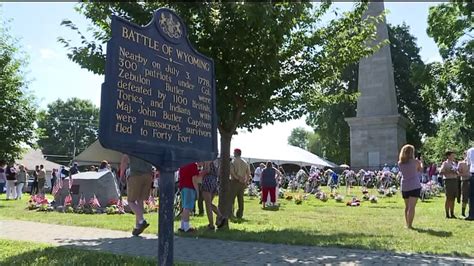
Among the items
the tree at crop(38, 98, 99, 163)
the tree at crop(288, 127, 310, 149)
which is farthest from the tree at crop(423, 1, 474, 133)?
the tree at crop(288, 127, 310, 149)

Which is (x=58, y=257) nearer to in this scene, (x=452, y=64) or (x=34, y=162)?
(x=452, y=64)

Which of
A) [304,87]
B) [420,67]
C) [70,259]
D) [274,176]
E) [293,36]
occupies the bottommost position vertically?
[70,259]

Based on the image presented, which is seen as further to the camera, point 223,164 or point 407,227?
point 223,164

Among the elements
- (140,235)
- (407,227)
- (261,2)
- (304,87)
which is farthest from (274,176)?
(261,2)

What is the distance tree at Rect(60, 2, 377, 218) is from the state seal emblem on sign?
2271mm

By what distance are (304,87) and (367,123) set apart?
64.7 ft

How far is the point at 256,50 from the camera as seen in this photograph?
1026 centimetres

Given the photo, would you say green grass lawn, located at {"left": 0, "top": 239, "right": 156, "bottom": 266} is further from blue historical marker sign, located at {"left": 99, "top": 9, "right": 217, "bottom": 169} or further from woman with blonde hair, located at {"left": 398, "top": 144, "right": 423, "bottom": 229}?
woman with blonde hair, located at {"left": 398, "top": 144, "right": 423, "bottom": 229}

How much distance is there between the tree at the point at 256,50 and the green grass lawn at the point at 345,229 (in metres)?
1.46

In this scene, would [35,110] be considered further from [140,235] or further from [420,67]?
[420,67]

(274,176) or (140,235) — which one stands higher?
(274,176)

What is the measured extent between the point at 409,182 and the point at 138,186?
528cm

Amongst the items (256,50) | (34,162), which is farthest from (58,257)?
(34,162)

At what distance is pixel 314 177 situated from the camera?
24.3 metres
